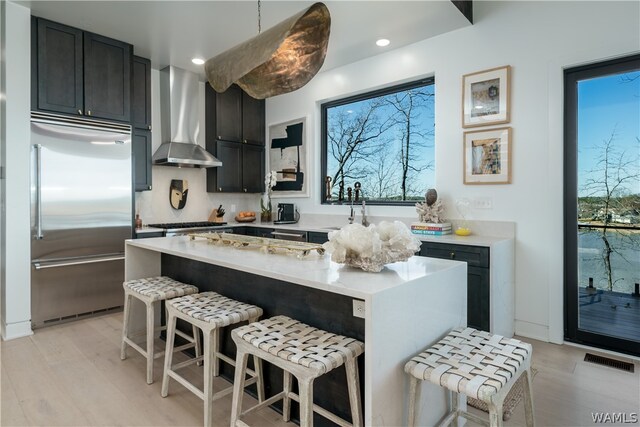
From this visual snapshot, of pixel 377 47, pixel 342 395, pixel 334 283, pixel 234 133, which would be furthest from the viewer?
pixel 234 133

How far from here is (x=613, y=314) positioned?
2.89 m

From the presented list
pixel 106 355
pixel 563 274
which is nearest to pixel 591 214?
pixel 563 274

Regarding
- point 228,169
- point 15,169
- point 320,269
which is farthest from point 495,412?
point 228,169

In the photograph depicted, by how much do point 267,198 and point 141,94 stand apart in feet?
7.06

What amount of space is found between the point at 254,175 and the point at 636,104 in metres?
4.28

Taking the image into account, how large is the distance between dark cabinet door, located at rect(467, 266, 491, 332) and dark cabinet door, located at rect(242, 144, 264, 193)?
11.1 feet

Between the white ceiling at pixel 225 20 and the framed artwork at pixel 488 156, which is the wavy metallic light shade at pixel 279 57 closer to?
the white ceiling at pixel 225 20

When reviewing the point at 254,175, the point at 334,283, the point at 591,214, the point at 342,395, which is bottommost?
the point at 342,395

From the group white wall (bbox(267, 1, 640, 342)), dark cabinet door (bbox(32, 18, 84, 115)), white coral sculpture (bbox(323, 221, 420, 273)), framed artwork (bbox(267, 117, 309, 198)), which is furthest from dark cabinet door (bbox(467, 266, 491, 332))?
dark cabinet door (bbox(32, 18, 84, 115))

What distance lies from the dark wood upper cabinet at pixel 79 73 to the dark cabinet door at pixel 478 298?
12.4 ft

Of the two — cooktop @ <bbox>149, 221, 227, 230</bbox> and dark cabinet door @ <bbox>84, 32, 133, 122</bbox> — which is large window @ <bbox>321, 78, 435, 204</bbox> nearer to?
cooktop @ <bbox>149, 221, 227, 230</bbox>

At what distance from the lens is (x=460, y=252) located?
301 centimetres

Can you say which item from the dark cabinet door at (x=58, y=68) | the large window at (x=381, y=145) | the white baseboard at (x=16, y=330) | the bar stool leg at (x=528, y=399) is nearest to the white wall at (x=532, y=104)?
the large window at (x=381, y=145)

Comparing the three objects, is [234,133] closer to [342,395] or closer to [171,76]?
[171,76]
